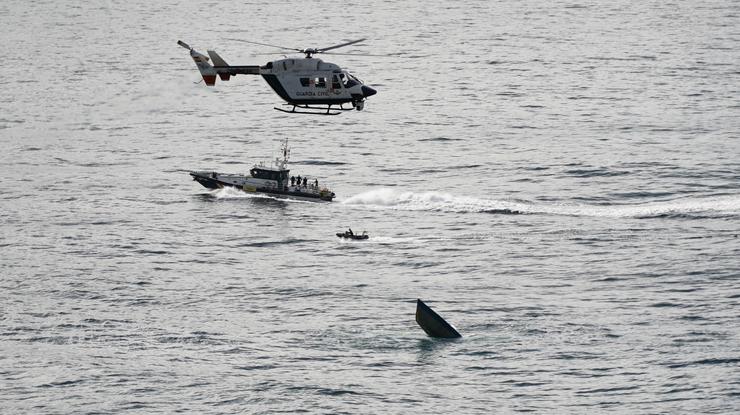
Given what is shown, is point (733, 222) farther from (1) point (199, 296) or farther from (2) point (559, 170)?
(1) point (199, 296)

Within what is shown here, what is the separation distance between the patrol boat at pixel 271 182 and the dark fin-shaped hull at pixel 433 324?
165 ft

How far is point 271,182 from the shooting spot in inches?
7303

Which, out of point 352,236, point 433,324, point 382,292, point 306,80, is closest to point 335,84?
point 306,80

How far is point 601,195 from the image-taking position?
17900cm

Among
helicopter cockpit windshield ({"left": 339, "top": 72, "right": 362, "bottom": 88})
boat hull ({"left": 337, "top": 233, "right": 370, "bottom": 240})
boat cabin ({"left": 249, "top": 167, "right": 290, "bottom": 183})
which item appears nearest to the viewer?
helicopter cockpit windshield ({"left": 339, "top": 72, "right": 362, "bottom": 88})

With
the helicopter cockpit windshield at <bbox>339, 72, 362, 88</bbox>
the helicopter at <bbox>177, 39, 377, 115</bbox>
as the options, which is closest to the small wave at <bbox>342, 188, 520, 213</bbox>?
the helicopter at <bbox>177, 39, 377, 115</bbox>

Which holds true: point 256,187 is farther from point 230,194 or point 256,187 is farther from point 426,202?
point 426,202

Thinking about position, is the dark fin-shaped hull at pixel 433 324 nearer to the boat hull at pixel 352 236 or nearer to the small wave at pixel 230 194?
the boat hull at pixel 352 236

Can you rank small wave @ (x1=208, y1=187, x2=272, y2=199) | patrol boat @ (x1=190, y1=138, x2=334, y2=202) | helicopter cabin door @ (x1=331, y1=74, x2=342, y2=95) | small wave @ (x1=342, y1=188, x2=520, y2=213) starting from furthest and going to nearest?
small wave @ (x1=208, y1=187, x2=272, y2=199) → patrol boat @ (x1=190, y1=138, x2=334, y2=202) → small wave @ (x1=342, y1=188, x2=520, y2=213) → helicopter cabin door @ (x1=331, y1=74, x2=342, y2=95)

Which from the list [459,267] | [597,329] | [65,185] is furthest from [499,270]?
[65,185]

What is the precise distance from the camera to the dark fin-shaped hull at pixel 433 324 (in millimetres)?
131750

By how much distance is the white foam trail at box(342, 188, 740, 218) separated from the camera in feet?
559

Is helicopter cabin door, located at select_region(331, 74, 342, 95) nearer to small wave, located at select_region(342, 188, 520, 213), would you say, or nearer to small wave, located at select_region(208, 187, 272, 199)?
small wave, located at select_region(342, 188, 520, 213)

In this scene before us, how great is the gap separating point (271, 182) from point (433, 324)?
191 ft
